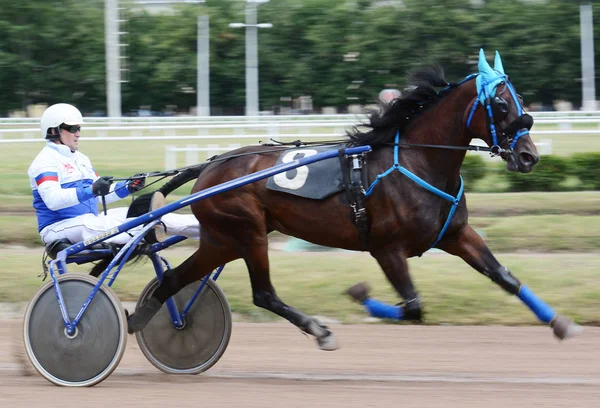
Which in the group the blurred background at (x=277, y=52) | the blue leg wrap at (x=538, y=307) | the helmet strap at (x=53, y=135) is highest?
the blurred background at (x=277, y=52)

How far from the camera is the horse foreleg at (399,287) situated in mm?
4766

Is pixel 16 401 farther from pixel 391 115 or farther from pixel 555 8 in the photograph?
pixel 555 8

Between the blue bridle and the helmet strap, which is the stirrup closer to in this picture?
the helmet strap

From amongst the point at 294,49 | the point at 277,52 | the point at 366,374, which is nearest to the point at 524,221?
the point at 366,374

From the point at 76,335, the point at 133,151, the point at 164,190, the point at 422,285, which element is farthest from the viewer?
the point at 133,151

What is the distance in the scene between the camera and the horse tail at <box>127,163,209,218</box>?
5223mm

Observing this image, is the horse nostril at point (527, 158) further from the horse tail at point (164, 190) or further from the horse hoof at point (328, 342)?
the horse tail at point (164, 190)

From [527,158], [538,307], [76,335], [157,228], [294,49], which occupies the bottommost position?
[76,335]

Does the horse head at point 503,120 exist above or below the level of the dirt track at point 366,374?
above

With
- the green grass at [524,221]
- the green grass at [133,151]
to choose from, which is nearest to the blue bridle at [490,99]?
the green grass at [524,221]

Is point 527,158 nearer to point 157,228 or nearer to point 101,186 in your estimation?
point 157,228

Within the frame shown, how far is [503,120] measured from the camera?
482 cm

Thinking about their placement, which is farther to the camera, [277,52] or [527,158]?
[277,52]

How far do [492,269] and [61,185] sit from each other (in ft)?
7.68
